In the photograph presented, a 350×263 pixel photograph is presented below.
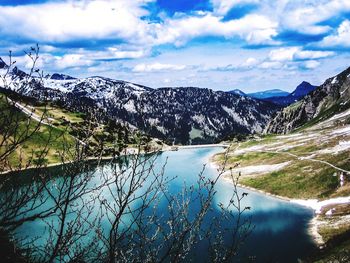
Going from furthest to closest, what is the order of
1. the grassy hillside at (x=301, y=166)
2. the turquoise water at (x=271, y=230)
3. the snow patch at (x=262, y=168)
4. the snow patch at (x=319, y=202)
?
the snow patch at (x=262, y=168) → the grassy hillside at (x=301, y=166) → the snow patch at (x=319, y=202) → the turquoise water at (x=271, y=230)

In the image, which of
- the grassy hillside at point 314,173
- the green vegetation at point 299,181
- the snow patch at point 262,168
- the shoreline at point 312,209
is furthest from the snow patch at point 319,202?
the snow patch at point 262,168

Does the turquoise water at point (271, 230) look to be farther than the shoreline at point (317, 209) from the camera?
No

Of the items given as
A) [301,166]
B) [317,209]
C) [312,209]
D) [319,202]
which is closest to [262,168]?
[301,166]

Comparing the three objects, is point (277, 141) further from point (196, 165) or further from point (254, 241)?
point (254, 241)

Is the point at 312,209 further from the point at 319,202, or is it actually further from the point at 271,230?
the point at 271,230

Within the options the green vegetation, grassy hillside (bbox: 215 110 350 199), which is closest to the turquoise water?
the green vegetation

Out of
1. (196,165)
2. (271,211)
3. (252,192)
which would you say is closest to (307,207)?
(271,211)

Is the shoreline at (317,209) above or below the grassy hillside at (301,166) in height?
below

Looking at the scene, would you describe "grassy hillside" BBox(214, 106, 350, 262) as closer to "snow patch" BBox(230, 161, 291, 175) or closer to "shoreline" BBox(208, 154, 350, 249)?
"snow patch" BBox(230, 161, 291, 175)

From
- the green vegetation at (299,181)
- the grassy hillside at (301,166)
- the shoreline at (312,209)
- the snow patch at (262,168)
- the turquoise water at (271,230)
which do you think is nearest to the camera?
the turquoise water at (271,230)

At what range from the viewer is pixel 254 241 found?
6912 cm

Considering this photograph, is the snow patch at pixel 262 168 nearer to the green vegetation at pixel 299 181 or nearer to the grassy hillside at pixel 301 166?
the grassy hillside at pixel 301 166

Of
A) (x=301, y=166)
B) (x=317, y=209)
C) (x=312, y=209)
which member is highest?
(x=301, y=166)

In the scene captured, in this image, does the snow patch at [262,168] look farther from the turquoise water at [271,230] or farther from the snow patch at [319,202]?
the snow patch at [319,202]
